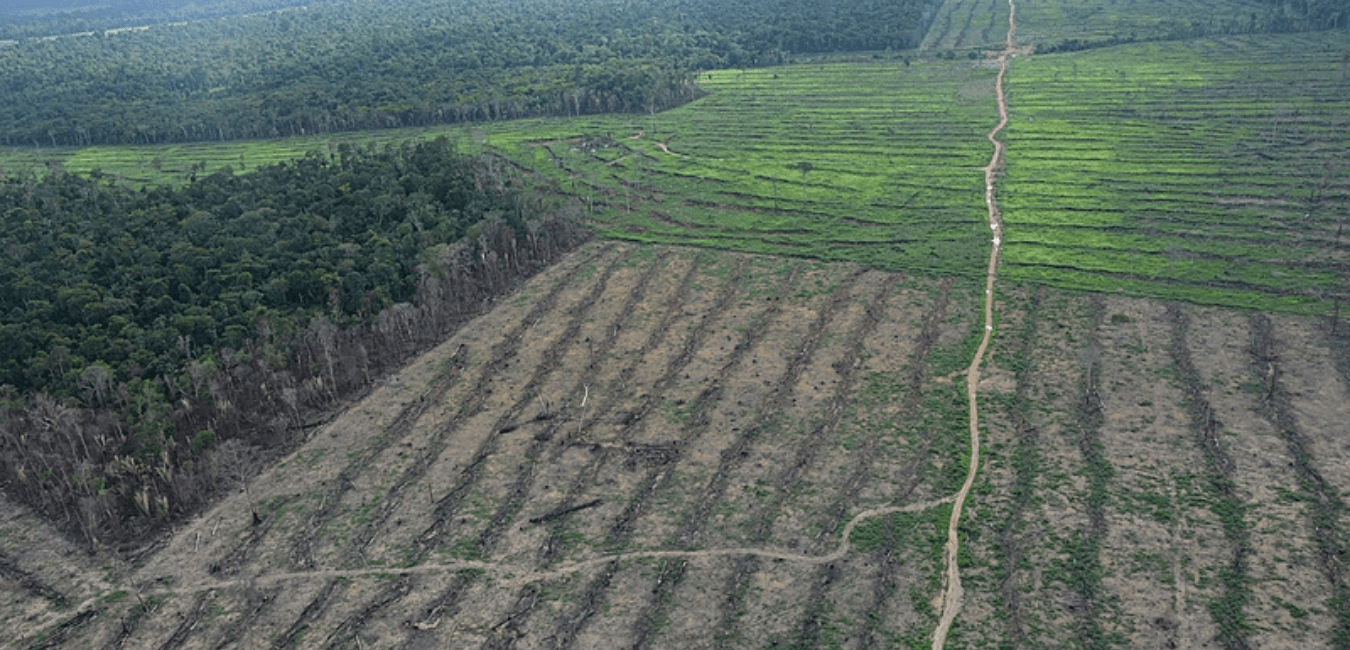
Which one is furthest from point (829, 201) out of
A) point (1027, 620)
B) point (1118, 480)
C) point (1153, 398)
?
point (1027, 620)

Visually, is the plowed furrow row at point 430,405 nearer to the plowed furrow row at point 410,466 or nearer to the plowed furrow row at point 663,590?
the plowed furrow row at point 410,466

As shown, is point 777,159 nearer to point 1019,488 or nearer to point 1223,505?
point 1019,488

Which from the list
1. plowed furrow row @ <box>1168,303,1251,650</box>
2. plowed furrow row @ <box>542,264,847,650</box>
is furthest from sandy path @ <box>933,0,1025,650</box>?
plowed furrow row @ <box>1168,303,1251,650</box>

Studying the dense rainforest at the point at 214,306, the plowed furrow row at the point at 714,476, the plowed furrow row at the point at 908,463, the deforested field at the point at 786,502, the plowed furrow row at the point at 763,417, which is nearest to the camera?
the plowed furrow row at the point at 908,463

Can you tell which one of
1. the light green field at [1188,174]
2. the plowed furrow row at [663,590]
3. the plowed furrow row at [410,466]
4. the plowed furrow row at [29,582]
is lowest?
the plowed furrow row at [663,590]

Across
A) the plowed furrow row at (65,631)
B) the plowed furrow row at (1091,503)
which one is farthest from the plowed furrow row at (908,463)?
the plowed furrow row at (65,631)

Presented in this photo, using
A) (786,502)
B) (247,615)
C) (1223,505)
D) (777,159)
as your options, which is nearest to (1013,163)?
(777,159)
